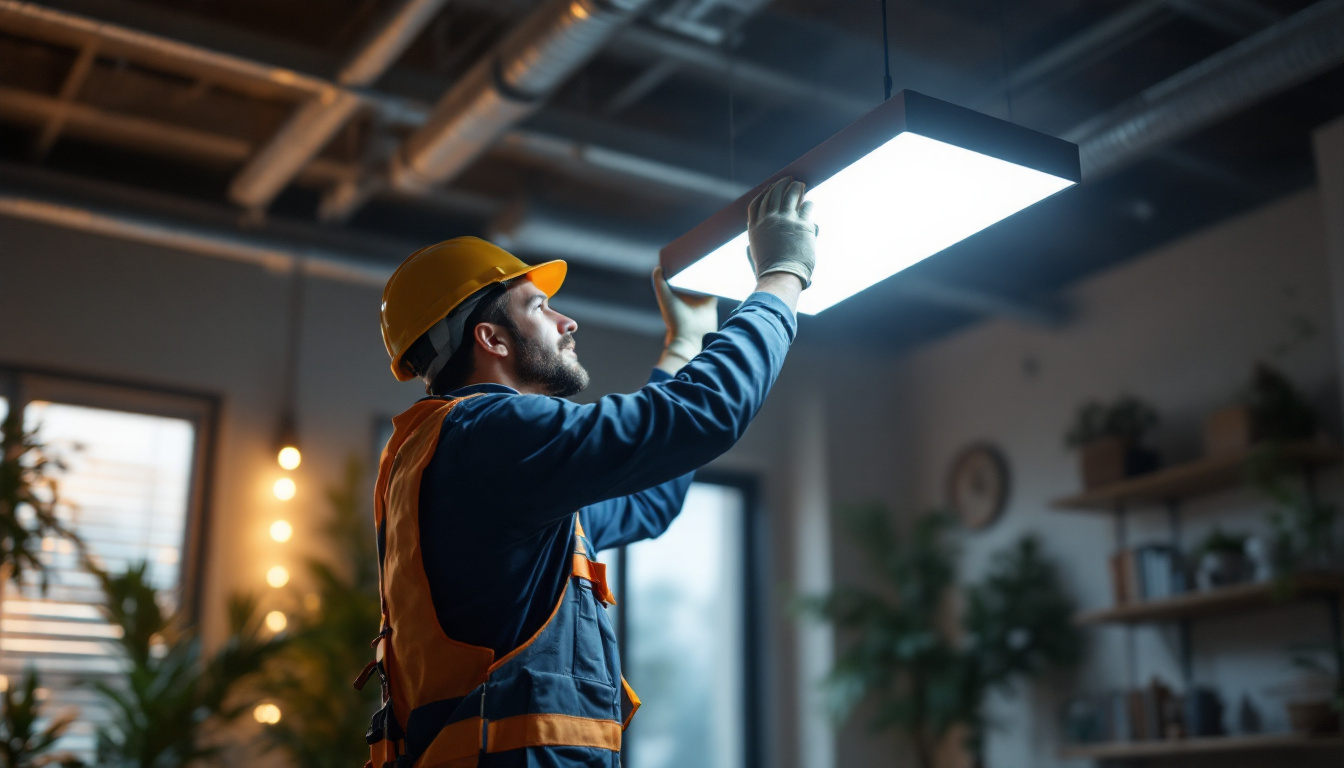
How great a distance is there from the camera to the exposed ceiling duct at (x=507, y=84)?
141 inches

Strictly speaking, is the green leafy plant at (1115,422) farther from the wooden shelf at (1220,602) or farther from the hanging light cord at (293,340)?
the hanging light cord at (293,340)

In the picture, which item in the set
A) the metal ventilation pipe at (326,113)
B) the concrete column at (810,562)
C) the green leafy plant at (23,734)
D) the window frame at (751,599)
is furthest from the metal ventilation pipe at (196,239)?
the concrete column at (810,562)

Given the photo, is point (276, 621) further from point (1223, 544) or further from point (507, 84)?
point (1223, 544)

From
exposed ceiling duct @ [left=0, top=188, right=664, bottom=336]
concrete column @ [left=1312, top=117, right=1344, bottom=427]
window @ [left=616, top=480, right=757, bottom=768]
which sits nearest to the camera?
concrete column @ [left=1312, top=117, right=1344, bottom=427]

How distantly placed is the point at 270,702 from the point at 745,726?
2547 mm

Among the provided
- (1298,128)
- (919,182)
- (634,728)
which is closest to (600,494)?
(919,182)

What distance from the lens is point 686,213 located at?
233 inches

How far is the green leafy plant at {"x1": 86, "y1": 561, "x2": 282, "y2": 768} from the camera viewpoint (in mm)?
4373

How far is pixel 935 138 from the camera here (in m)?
1.65

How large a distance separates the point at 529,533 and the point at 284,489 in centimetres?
409

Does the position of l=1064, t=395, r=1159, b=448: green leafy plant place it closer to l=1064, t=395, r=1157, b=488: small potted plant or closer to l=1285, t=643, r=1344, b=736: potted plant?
l=1064, t=395, r=1157, b=488: small potted plant

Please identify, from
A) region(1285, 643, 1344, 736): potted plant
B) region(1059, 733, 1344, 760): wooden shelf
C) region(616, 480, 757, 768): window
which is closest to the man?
region(1285, 643, 1344, 736): potted plant

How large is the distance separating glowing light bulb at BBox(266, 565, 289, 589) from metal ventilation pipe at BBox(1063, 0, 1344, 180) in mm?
3555

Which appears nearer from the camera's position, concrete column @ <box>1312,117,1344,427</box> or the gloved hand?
the gloved hand
